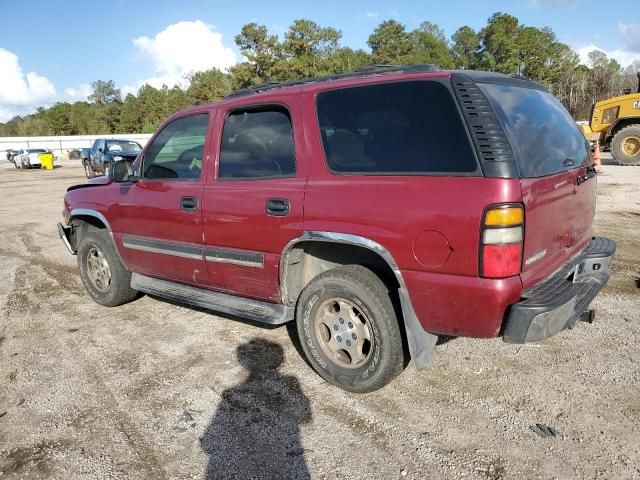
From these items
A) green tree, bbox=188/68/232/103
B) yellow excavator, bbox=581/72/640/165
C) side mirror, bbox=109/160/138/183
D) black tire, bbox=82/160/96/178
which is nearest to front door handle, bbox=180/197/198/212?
side mirror, bbox=109/160/138/183

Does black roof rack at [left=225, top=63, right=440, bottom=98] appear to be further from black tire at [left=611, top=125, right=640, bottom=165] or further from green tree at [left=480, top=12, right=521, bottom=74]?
green tree at [left=480, top=12, right=521, bottom=74]

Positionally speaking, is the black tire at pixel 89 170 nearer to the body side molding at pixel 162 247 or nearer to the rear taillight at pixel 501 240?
the body side molding at pixel 162 247

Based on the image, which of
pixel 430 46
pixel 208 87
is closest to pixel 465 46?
pixel 430 46

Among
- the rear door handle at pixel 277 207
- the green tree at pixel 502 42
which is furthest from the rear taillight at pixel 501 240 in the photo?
the green tree at pixel 502 42

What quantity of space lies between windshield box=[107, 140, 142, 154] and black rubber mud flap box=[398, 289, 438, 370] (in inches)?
814

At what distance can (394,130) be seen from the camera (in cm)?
287

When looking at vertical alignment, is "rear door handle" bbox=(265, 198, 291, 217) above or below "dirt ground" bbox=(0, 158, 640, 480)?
above

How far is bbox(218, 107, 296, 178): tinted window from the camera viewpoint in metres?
3.37

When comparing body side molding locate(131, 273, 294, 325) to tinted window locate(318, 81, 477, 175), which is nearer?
tinted window locate(318, 81, 477, 175)

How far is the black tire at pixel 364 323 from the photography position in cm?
292

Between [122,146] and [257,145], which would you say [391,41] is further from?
[257,145]

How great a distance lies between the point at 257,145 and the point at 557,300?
2199mm

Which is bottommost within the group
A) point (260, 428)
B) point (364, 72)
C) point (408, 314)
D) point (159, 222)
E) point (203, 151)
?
point (260, 428)

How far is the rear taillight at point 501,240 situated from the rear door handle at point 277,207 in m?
1.28
